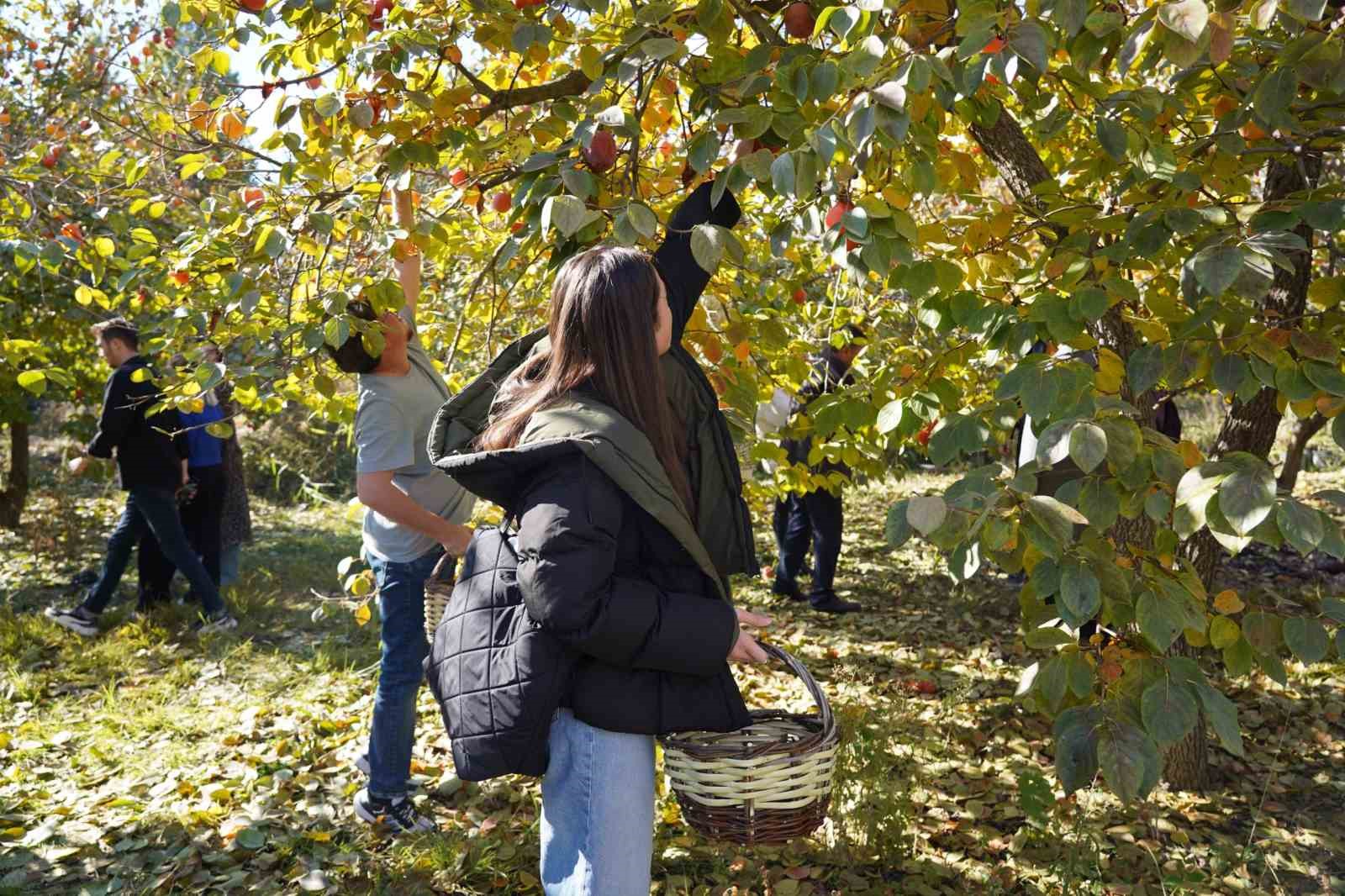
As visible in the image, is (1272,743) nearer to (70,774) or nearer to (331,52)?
(331,52)

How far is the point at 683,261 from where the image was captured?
2.23 metres

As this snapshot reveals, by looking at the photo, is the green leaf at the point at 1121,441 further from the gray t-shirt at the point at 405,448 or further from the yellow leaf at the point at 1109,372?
the gray t-shirt at the point at 405,448

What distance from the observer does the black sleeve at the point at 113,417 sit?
5230mm

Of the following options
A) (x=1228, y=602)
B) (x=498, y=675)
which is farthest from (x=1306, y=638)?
(x=498, y=675)

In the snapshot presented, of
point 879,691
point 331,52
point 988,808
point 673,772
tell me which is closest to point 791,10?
point 331,52

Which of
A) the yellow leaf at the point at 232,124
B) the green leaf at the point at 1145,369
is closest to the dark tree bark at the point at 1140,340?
the green leaf at the point at 1145,369

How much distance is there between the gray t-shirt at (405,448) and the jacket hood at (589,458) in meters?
1.09

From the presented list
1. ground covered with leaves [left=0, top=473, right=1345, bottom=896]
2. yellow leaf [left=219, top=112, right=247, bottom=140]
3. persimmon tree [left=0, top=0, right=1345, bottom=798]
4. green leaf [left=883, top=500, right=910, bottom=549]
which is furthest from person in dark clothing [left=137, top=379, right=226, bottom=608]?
green leaf [left=883, top=500, right=910, bottom=549]

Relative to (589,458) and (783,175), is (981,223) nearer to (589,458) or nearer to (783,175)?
(783,175)

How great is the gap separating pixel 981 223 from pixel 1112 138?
478mm

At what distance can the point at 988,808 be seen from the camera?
350 centimetres

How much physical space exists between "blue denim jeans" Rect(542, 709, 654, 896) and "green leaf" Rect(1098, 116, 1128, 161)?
1.38 meters

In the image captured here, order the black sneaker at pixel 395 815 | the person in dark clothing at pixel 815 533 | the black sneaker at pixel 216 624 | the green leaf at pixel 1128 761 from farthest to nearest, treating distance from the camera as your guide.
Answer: the person in dark clothing at pixel 815 533 < the black sneaker at pixel 216 624 < the black sneaker at pixel 395 815 < the green leaf at pixel 1128 761

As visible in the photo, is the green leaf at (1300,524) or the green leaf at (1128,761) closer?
the green leaf at (1300,524)
